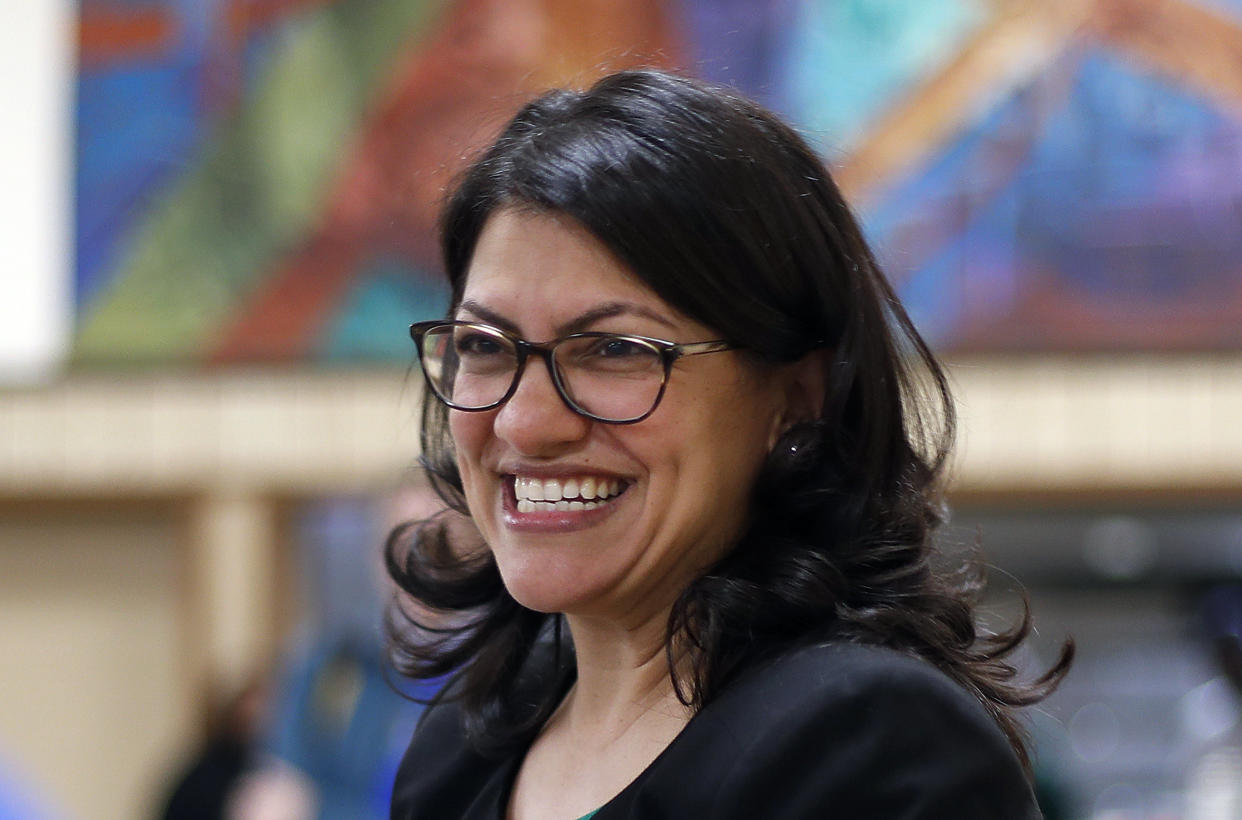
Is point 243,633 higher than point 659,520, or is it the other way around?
point 659,520

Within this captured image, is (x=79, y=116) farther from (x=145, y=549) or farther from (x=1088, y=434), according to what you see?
(x=1088, y=434)

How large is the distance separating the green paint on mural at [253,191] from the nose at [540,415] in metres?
4.89

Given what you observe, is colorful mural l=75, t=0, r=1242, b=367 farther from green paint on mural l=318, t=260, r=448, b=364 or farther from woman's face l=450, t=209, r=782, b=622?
woman's face l=450, t=209, r=782, b=622

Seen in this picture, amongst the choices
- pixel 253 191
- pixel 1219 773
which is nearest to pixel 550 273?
pixel 1219 773

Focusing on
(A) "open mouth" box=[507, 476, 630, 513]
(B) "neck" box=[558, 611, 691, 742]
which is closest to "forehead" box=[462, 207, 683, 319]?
(A) "open mouth" box=[507, 476, 630, 513]

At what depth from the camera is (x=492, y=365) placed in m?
1.19

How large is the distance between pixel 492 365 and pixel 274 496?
183 inches

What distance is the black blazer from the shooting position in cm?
96

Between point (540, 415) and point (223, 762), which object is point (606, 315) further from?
point (223, 762)

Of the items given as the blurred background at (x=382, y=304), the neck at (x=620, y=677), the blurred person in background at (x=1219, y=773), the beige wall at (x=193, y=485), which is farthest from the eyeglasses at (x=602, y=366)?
the blurred background at (x=382, y=304)

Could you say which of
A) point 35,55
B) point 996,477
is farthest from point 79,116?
point 996,477

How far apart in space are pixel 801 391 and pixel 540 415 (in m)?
0.22

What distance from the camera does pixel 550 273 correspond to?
44.9 inches

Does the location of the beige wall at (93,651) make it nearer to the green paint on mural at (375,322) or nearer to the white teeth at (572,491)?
the green paint on mural at (375,322)
